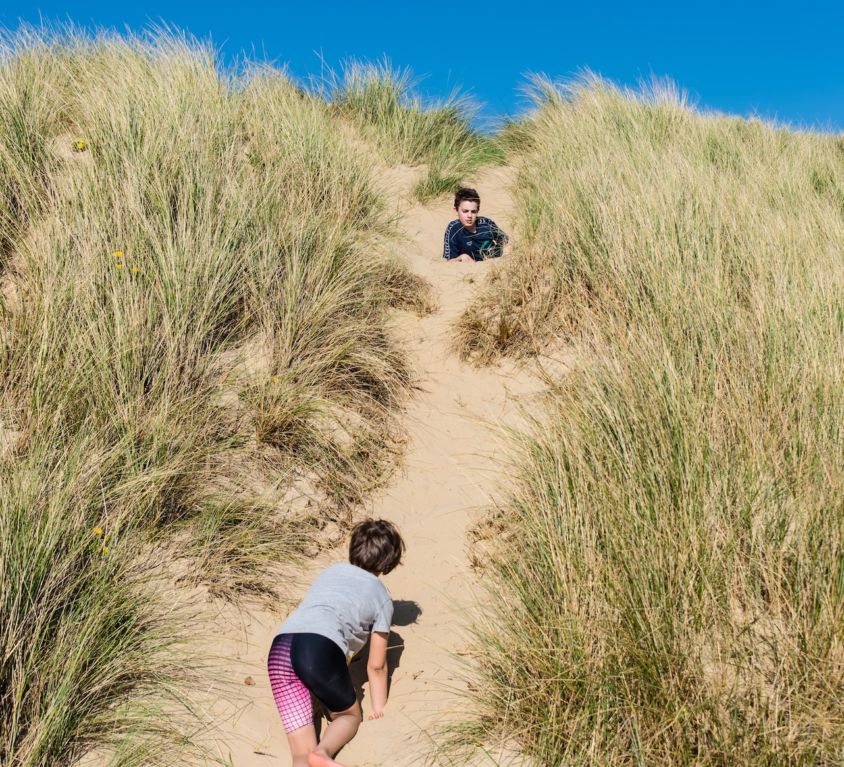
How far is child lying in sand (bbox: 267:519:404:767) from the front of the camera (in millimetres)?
2543

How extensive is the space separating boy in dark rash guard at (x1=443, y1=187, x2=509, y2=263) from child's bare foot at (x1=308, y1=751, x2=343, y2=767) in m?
4.00

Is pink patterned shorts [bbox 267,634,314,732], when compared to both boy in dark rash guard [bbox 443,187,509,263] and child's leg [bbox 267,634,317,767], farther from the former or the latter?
boy in dark rash guard [bbox 443,187,509,263]

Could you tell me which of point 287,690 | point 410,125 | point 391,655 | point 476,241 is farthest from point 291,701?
point 410,125

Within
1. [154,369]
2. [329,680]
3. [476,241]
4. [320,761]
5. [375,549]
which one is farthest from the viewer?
[476,241]

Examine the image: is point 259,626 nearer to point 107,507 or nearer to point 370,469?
point 107,507

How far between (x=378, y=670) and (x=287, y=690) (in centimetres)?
35

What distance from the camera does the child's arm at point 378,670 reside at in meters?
2.72

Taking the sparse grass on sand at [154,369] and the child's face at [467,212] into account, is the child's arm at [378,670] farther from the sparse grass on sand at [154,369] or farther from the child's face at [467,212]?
the child's face at [467,212]

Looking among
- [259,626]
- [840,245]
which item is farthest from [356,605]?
[840,245]

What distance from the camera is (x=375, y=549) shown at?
9.64 ft

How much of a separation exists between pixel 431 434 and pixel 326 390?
65 cm

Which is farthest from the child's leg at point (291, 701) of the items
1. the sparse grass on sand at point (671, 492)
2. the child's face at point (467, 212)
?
the child's face at point (467, 212)

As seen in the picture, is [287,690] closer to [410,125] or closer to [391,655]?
[391,655]

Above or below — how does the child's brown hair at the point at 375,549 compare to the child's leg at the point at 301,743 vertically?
above
